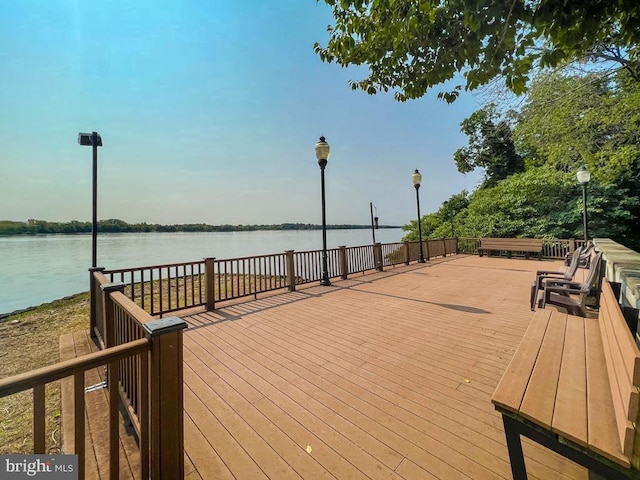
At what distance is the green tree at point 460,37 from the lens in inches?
73.2

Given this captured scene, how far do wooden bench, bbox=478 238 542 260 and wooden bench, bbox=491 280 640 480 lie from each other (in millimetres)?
10682

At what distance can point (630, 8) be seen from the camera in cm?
181

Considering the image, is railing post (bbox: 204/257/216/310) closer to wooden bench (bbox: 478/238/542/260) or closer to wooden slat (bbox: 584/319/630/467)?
wooden slat (bbox: 584/319/630/467)

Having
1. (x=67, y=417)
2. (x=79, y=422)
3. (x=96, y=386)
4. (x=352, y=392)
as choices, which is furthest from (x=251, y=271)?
(x=79, y=422)

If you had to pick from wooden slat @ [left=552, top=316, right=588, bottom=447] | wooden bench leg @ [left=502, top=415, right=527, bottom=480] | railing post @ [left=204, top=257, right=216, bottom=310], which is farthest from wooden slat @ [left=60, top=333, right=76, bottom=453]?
wooden slat @ [left=552, top=316, right=588, bottom=447]

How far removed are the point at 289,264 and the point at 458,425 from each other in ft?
14.0

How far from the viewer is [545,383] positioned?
1.38 m

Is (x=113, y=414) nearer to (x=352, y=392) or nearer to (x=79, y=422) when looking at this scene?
(x=79, y=422)

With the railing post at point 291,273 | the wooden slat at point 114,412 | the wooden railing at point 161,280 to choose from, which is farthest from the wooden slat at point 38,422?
the railing post at point 291,273

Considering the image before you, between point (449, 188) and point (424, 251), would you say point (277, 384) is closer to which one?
point (424, 251)

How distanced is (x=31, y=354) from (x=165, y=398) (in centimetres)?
463

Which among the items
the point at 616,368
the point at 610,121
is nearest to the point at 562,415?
the point at 616,368

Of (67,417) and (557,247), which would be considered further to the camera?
(557,247)

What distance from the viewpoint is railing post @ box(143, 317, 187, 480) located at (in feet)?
4.41
